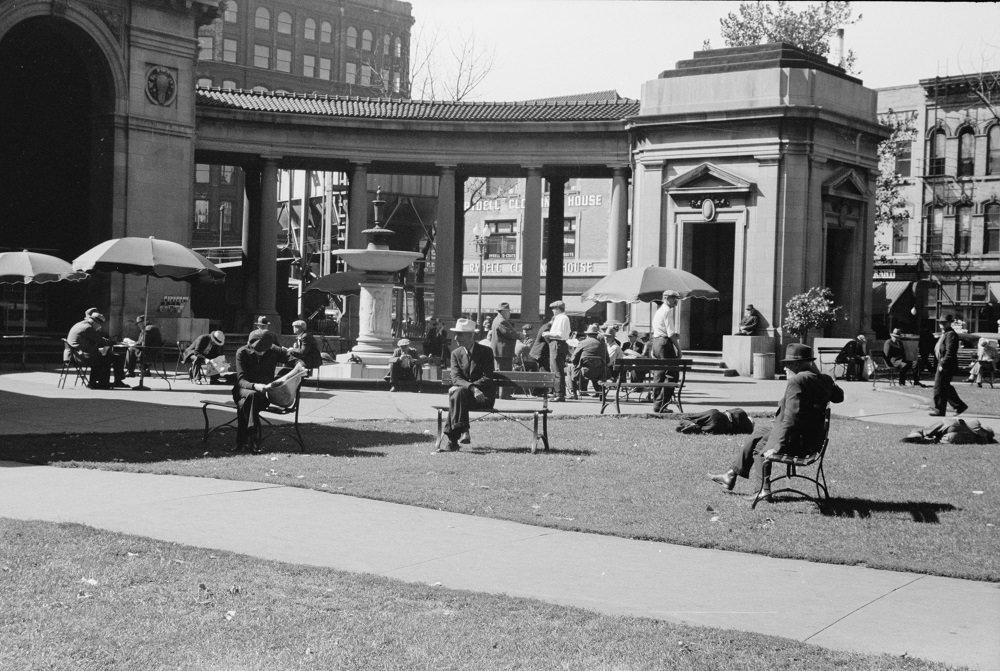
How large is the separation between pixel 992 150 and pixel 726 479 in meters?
56.4

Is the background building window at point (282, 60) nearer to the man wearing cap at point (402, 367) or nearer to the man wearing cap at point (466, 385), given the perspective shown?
the man wearing cap at point (402, 367)

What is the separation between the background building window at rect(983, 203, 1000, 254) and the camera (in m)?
60.9

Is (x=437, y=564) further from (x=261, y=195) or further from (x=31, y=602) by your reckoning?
(x=261, y=195)

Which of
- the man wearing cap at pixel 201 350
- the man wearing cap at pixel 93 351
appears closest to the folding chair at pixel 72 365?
the man wearing cap at pixel 93 351

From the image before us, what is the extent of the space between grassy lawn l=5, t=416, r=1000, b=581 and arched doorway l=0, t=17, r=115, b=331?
20903mm

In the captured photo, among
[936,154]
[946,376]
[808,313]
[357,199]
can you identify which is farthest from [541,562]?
[936,154]

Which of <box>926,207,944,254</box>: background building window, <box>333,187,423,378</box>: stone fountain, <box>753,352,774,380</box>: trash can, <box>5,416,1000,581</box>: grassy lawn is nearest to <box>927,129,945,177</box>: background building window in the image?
<box>926,207,944,254</box>: background building window

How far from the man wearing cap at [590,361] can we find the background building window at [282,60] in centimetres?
7025

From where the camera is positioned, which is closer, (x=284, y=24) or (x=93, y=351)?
(x=93, y=351)

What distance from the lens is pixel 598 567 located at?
8117mm

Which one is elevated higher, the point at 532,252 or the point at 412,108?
the point at 412,108

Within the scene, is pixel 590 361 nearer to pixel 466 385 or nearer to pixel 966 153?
pixel 466 385

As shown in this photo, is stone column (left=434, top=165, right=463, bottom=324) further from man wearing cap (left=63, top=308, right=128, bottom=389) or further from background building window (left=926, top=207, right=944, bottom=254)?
background building window (left=926, top=207, right=944, bottom=254)

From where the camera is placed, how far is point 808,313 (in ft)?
111
